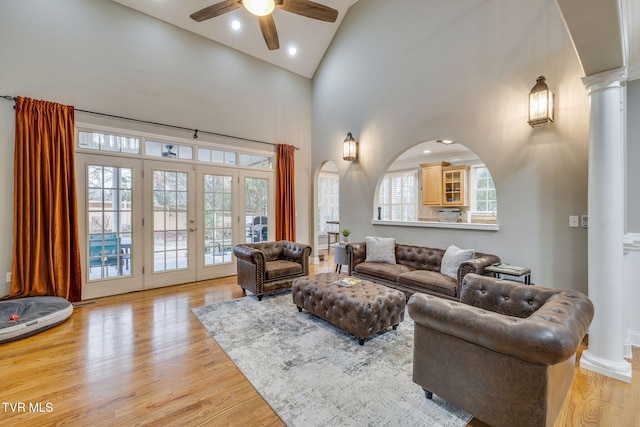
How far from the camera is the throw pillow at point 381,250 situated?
176 inches

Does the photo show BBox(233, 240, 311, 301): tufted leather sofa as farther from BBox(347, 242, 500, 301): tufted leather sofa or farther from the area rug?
BBox(347, 242, 500, 301): tufted leather sofa

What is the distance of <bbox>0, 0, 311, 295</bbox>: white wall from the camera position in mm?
3627

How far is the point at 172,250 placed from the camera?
4.84m

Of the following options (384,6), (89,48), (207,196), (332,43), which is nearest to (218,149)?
(207,196)

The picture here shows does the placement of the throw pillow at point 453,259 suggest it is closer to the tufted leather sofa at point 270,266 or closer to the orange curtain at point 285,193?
the tufted leather sofa at point 270,266

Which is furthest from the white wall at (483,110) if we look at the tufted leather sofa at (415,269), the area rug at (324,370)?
the area rug at (324,370)

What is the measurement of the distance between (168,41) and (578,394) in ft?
22.1

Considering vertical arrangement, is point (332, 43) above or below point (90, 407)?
above

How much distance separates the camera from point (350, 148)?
Result: 17.7 ft

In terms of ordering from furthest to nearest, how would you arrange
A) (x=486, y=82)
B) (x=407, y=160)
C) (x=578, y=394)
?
(x=407, y=160) → (x=486, y=82) → (x=578, y=394)

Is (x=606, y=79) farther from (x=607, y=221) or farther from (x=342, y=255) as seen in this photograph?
(x=342, y=255)

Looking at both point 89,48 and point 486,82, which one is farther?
point 89,48

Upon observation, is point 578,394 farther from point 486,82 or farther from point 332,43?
point 332,43

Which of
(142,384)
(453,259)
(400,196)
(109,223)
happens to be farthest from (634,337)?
(109,223)
